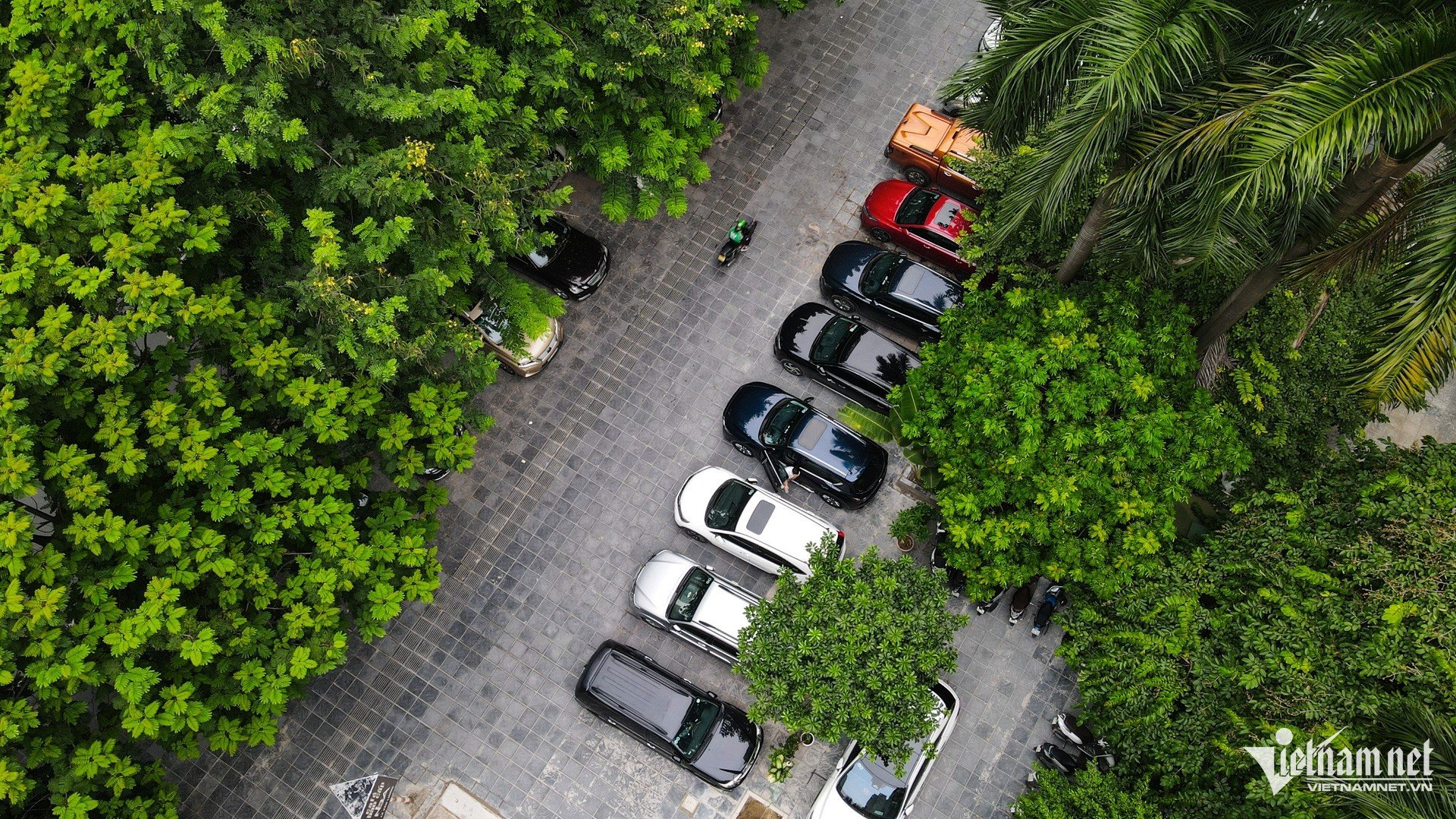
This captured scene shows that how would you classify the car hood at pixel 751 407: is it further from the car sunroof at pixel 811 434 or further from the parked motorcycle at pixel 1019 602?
the parked motorcycle at pixel 1019 602

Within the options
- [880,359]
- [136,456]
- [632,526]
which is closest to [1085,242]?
[880,359]

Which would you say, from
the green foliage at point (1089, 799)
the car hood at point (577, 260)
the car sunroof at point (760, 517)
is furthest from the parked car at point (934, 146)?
the green foliage at point (1089, 799)

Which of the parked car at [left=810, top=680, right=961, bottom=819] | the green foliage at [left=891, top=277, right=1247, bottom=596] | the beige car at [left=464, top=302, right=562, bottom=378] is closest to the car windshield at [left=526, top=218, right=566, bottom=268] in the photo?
the beige car at [left=464, top=302, right=562, bottom=378]

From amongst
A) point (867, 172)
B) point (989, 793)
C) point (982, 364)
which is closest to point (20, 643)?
point (982, 364)

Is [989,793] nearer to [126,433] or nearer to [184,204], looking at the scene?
[126,433]

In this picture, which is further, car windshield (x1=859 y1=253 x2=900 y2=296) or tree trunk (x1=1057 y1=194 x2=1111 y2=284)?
car windshield (x1=859 y1=253 x2=900 y2=296)

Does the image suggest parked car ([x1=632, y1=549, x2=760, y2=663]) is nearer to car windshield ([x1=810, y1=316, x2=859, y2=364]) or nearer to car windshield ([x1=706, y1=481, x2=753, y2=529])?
car windshield ([x1=706, y1=481, x2=753, y2=529])

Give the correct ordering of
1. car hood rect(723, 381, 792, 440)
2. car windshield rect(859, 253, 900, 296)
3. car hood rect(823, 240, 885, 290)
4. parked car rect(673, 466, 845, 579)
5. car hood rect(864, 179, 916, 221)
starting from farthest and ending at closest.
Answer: car hood rect(864, 179, 916, 221)
car hood rect(823, 240, 885, 290)
car windshield rect(859, 253, 900, 296)
car hood rect(723, 381, 792, 440)
parked car rect(673, 466, 845, 579)
